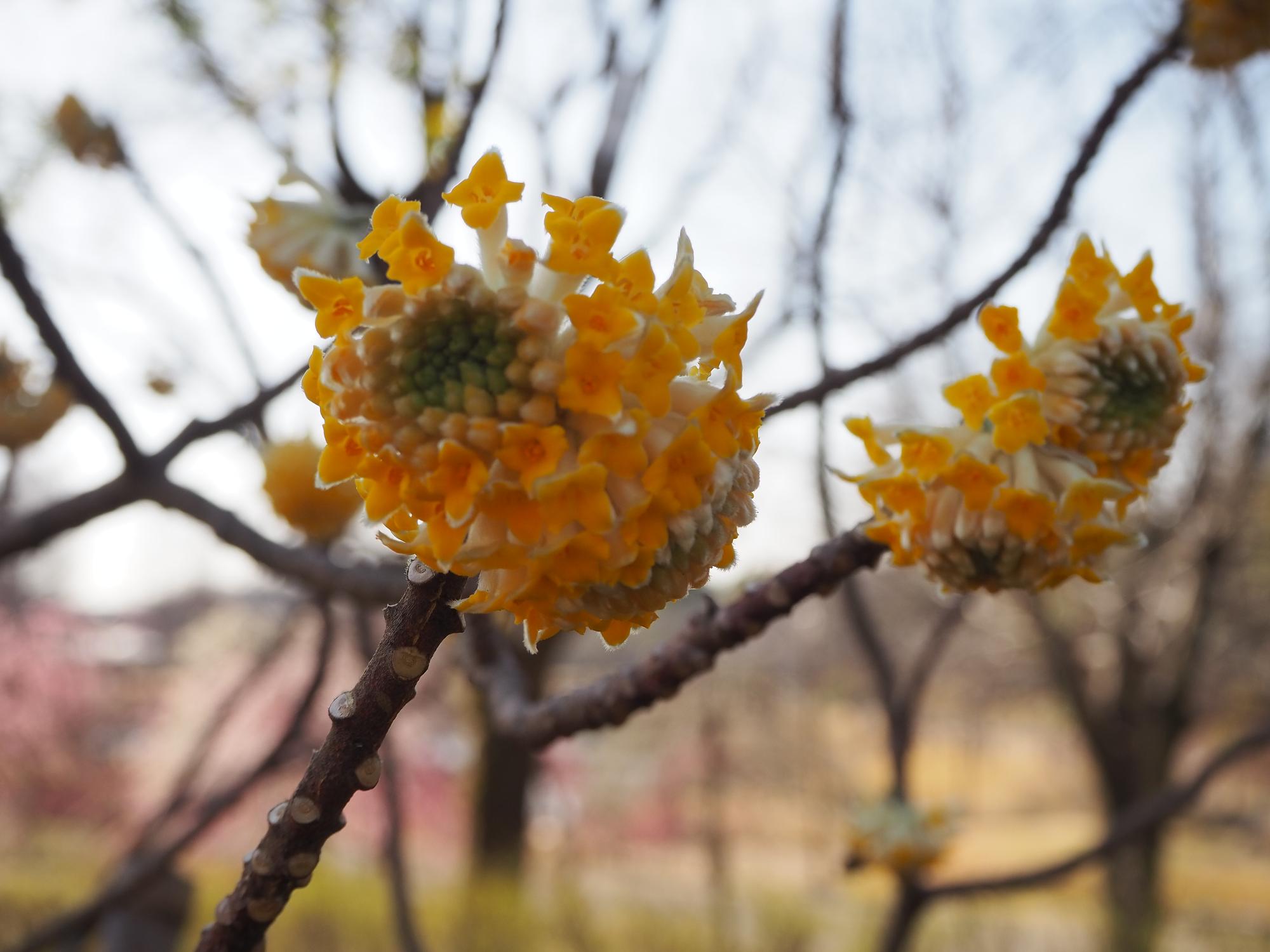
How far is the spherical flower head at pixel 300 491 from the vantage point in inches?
47.1

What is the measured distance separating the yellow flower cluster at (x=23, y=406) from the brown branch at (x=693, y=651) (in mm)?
1049

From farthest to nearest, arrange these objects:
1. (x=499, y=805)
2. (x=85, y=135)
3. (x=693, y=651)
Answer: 1. (x=499, y=805)
2. (x=85, y=135)
3. (x=693, y=651)

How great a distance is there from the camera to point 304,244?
912 millimetres

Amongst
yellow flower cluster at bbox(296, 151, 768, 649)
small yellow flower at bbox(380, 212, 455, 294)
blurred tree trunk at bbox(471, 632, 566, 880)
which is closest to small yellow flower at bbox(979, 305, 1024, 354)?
yellow flower cluster at bbox(296, 151, 768, 649)

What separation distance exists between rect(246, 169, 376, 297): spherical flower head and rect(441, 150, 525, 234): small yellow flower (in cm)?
50

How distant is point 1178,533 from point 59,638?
370 inches

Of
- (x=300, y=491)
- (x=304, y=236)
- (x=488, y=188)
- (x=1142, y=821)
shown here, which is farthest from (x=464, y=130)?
(x=1142, y=821)

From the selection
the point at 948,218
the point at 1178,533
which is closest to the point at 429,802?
the point at 1178,533

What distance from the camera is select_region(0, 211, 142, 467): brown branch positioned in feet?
Answer: 3.10

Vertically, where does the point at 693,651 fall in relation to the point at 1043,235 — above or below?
below

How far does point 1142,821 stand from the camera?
68.2 inches

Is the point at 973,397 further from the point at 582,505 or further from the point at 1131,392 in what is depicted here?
the point at 582,505

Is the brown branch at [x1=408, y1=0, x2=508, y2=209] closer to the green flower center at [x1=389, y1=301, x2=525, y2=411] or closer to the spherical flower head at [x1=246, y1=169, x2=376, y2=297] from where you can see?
the spherical flower head at [x1=246, y1=169, x2=376, y2=297]

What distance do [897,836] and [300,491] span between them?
1438mm
